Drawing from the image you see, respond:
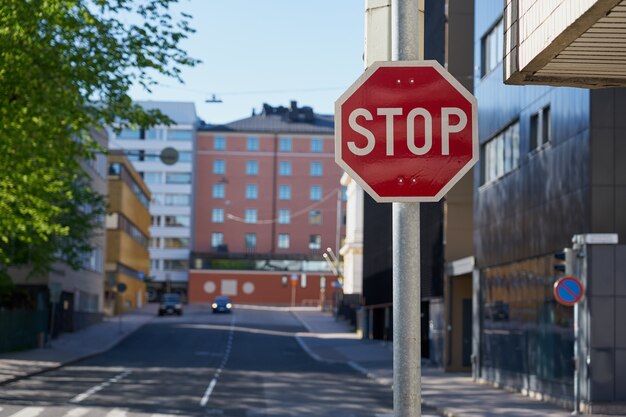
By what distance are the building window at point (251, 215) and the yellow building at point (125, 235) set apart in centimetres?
1931

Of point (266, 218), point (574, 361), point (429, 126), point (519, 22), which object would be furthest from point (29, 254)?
point (266, 218)

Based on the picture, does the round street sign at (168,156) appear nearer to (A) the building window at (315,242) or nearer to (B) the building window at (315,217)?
(A) the building window at (315,242)

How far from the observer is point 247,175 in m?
122

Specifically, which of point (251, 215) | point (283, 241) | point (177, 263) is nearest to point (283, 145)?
point (251, 215)

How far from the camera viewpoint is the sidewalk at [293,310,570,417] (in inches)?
906

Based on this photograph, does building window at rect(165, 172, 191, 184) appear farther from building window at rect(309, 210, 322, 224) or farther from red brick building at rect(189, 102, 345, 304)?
building window at rect(309, 210, 322, 224)

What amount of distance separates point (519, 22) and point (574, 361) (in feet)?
55.3

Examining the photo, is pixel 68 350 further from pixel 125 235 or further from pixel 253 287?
pixel 253 287

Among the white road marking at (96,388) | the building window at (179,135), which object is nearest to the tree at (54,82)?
the white road marking at (96,388)

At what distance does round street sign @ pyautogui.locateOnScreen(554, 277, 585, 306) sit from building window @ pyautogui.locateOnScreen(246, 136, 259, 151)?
102 metres

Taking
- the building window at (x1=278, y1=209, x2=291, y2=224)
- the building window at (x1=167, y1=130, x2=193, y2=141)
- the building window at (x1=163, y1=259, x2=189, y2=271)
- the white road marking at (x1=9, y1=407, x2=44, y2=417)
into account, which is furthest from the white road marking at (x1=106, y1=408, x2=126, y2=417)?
the building window at (x1=163, y1=259, x2=189, y2=271)

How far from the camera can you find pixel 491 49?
1292 inches

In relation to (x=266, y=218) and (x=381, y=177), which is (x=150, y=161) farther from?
(x=381, y=177)

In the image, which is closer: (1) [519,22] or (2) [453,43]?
(1) [519,22]
